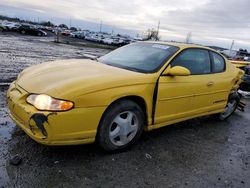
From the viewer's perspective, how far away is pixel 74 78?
3.48 meters

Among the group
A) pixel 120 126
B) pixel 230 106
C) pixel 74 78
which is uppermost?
pixel 74 78

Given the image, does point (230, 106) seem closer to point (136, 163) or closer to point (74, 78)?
point (136, 163)

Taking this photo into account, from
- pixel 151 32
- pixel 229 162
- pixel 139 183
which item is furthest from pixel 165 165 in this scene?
pixel 151 32

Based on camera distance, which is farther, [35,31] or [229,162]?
[35,31]

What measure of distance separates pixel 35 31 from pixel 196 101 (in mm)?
46314

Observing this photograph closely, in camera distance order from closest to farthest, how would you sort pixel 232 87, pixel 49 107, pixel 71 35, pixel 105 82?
pixel 49 107 < pixel 105 82 < pixel 232 87 < pixel 71 35

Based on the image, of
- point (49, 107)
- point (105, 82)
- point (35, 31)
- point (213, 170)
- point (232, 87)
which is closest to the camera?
point (49, 107)

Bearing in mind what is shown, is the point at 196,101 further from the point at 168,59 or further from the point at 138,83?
the point at 138,83

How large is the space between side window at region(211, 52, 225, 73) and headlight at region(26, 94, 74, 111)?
124 inches

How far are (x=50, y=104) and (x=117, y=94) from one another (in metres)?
0.85

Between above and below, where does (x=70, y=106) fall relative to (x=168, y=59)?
below

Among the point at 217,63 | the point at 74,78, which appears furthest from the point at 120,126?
the point at 217,63

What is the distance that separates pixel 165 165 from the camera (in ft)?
12.0

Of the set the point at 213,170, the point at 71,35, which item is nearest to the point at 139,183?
the point at 213,170
